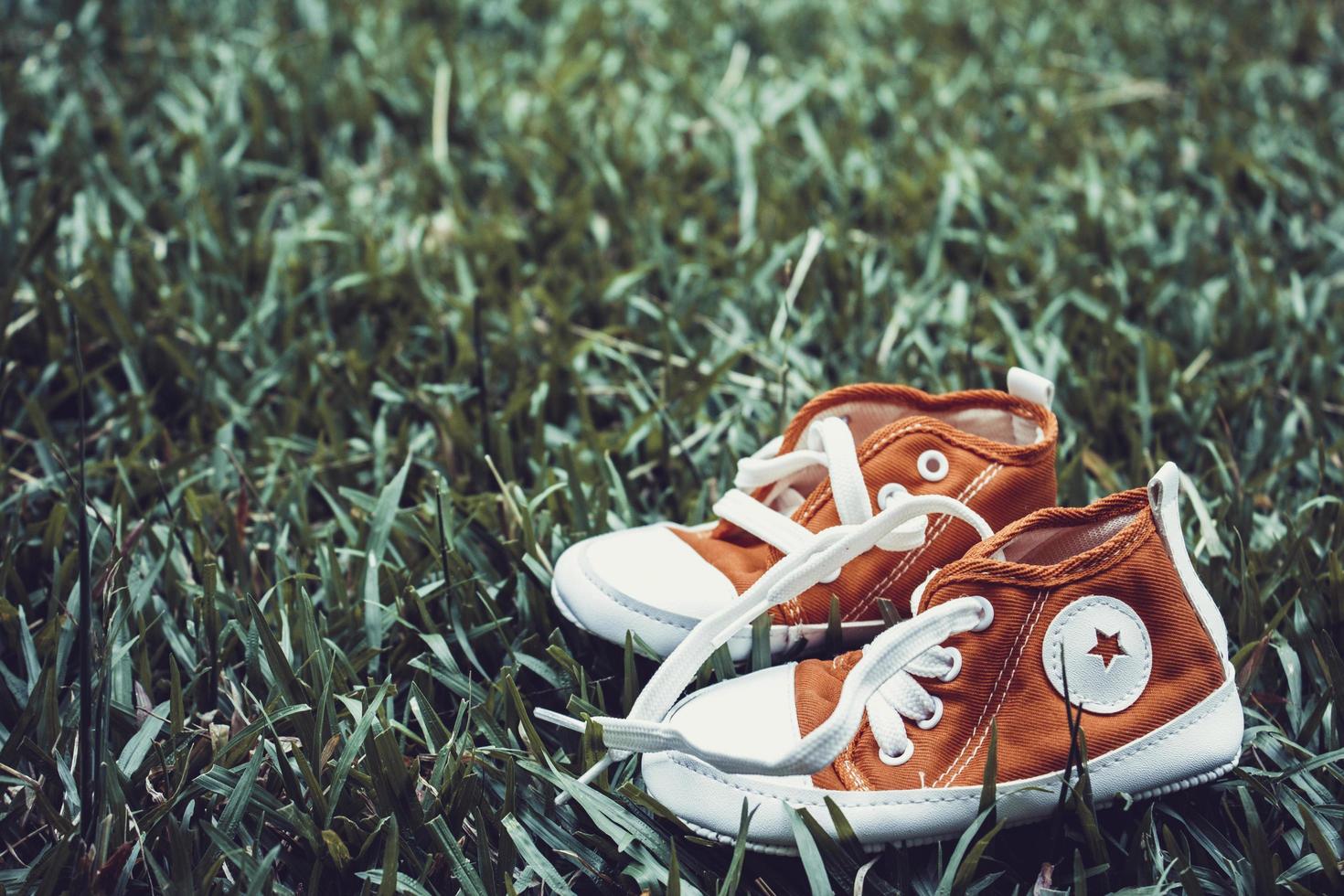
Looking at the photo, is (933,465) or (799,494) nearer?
(933,465)

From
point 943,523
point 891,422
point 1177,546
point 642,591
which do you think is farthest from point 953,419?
point 642,591

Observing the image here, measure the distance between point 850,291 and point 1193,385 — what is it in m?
0.73

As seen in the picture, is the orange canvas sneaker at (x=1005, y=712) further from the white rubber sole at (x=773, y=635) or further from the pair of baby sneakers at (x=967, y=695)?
the white rubber sole at (x=773, y=635)

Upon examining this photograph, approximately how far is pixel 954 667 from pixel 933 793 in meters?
0.15

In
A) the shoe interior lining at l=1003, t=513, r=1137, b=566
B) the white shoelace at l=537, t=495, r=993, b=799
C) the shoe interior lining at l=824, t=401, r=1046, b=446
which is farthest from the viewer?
the shoe interior lining at l=824, t=401, r=1046, b=446

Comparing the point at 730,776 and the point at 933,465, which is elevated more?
the point at 933,465

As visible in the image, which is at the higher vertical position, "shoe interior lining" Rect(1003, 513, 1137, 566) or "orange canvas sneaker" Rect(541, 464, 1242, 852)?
"shoe interior lining" Rect(1003, 513, 1137, 566)

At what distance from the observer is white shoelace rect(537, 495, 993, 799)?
1.25 meters

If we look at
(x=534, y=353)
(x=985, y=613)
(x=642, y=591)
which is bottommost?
(x=534, y=353)

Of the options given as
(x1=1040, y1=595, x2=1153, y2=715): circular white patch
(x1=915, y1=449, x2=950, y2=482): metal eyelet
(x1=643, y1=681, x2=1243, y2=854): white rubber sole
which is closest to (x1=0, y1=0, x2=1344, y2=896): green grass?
(x1=643, y1=681, x2=1243, y2=854): white rubber sole

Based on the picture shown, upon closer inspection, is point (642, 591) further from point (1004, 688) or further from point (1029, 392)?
point (1029, 392)

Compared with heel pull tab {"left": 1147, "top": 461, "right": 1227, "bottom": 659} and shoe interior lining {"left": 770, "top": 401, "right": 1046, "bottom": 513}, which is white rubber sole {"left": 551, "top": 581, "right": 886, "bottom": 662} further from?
heel pull tab {"left": 1147, "top": 461, "right": 1227, "bottom": 659}

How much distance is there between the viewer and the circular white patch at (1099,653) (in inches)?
51.3

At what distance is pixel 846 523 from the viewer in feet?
4.94
